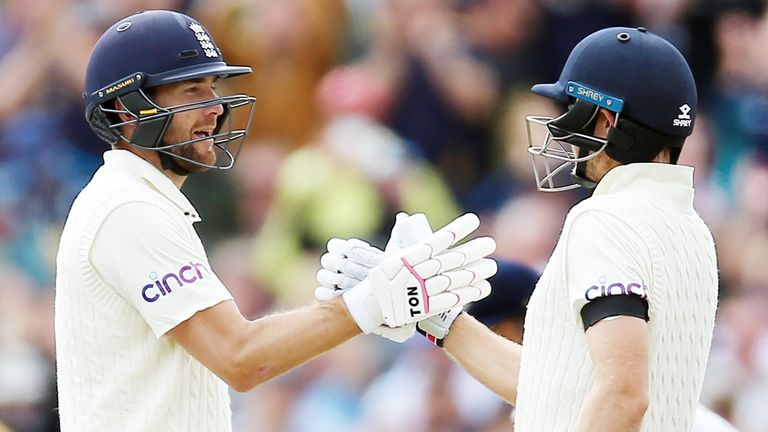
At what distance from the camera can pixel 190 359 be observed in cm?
382

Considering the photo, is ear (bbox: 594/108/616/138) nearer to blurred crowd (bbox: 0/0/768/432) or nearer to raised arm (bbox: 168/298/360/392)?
raised arm (bbox: 168/298/360/392)

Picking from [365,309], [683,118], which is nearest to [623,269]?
[683,118]

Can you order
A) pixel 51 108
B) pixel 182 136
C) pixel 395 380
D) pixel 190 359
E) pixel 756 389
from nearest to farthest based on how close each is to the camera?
pixel 190 359 → pixel 182 136 → pixel 756 389 → pixel 395 380 → pixel 51 108

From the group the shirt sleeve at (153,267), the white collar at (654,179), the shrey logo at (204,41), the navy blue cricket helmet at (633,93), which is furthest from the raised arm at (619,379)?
the shrey logo at (204,41)

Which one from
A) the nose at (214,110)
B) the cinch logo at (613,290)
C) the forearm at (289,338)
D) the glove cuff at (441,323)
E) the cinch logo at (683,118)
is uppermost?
the cinch logo at (683,118)

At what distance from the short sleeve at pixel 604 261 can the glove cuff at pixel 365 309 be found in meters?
0.70

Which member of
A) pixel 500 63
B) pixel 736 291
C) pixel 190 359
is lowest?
pixel 736 291

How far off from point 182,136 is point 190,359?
73 cm

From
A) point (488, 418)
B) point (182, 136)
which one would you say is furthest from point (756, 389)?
point (182, 136)

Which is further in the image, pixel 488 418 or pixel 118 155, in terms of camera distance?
pixel 488 418

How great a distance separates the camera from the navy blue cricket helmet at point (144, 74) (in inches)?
160

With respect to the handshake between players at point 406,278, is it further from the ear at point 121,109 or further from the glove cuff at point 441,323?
the ear at point 121,109

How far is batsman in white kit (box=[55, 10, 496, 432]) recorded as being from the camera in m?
3.74

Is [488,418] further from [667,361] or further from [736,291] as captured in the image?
[667,361]
